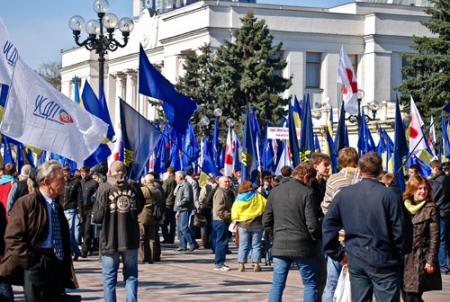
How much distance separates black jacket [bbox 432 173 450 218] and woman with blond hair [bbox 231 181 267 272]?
109 inches

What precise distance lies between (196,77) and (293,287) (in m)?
42.6

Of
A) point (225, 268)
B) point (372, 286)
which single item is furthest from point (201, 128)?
point (372, 286)

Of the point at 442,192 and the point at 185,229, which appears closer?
the point at 442,192

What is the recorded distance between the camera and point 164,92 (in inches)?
719

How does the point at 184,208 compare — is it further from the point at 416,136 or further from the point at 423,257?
the point at 423,257

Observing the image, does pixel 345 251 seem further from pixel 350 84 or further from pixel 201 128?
pixel 201 128

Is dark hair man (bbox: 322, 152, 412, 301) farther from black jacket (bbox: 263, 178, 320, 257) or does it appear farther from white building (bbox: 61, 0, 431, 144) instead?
white building (bbox: 61, 0, 431, 144)

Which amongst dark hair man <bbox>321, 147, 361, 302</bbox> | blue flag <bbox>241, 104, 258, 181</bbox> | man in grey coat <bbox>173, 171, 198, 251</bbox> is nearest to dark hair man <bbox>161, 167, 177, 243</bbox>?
man in grey coat <bbox>173, 171, 198, 251</bbox>

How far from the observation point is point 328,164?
12383mm

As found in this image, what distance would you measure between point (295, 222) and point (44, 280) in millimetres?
3353

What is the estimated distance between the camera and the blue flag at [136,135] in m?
16.0

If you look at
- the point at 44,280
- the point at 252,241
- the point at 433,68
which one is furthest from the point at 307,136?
the point at 433,68

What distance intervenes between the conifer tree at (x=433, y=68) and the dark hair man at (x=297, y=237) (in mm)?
31777

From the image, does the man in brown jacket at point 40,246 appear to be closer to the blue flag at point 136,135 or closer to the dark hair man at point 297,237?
the dark hair man at point 297,237
